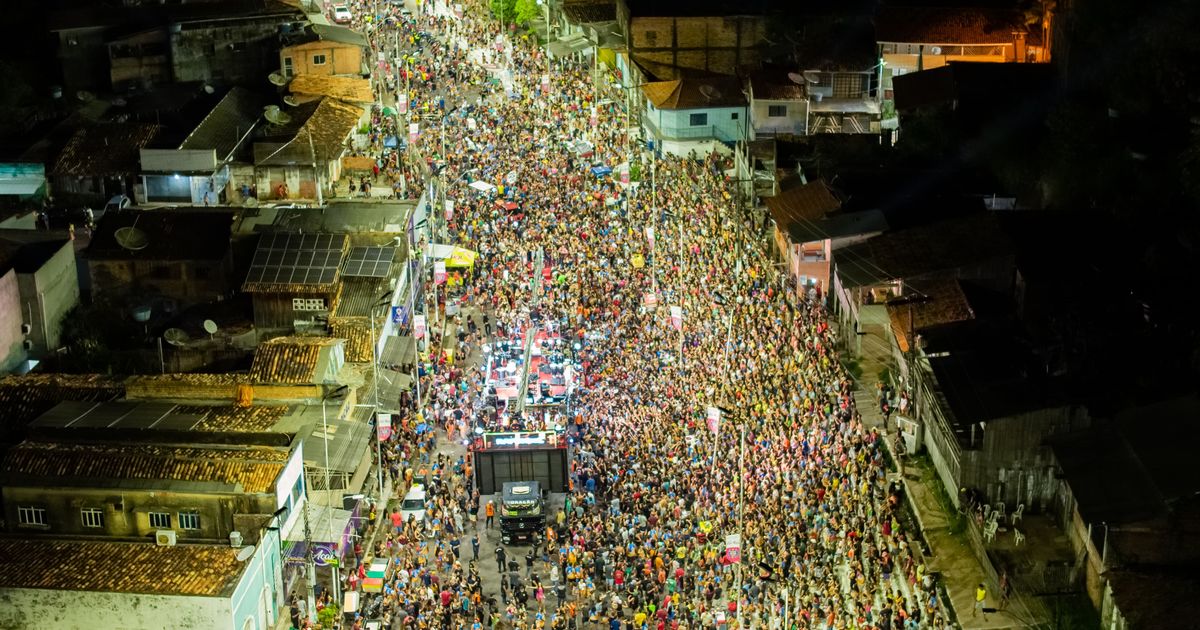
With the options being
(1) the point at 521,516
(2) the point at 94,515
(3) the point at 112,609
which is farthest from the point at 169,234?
(3) the point at 112,609

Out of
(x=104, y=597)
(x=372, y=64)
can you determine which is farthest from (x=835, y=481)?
(x=372, y=64)

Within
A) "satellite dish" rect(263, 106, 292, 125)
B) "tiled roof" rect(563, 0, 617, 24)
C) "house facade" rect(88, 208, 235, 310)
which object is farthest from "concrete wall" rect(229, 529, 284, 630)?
"tiled roof" rect(563, 0, 617, 24)

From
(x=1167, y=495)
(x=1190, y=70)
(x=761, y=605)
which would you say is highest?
(x=1190, y=70)

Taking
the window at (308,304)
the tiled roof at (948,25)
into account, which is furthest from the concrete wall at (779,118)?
the window at (308,304)

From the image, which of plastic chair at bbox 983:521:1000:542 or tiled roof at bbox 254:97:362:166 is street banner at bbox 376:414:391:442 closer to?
plastic chair at bbox 983:521:1000:542

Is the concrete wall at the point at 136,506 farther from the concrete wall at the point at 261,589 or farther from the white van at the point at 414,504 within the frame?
the white van at the point at 414,504

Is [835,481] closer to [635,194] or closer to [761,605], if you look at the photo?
[761,605]

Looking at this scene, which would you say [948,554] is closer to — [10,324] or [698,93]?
[10,324]
